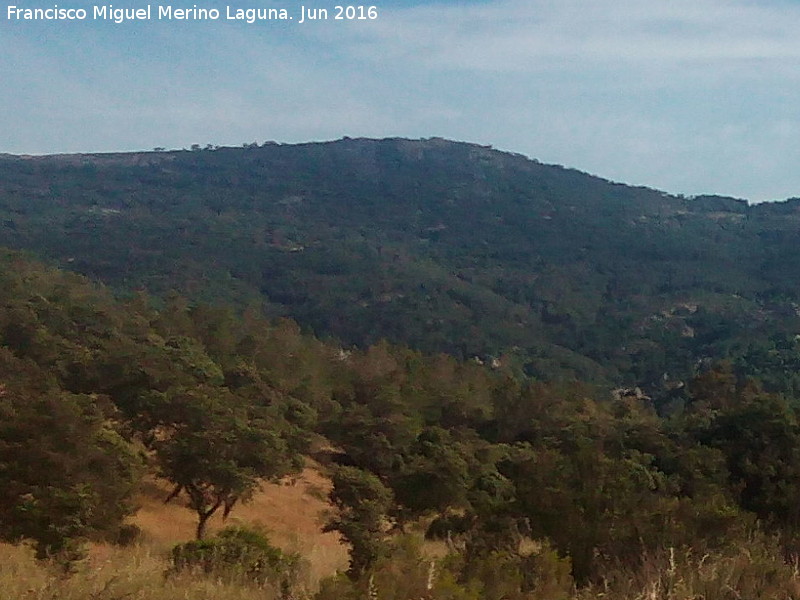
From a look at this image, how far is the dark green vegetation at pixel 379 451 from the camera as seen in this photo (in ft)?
20.4

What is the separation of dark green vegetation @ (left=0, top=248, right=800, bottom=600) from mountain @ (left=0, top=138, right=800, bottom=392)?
1492 inches

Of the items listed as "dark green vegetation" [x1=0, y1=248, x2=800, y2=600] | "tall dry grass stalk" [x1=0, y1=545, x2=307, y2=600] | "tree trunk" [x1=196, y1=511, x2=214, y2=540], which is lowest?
"tree trunk" [x1=196, y1=511, x2=214, y2=540]

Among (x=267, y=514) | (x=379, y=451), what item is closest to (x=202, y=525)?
(x=267, y=514)

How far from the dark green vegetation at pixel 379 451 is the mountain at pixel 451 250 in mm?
37898

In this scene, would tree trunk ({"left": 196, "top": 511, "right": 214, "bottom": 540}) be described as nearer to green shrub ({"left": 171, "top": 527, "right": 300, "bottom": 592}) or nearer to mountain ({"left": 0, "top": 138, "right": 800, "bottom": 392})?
green shrub ({"left": 171, "top": 527, "right": 300, "bottom": 592})

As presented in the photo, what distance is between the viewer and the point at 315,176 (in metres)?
184

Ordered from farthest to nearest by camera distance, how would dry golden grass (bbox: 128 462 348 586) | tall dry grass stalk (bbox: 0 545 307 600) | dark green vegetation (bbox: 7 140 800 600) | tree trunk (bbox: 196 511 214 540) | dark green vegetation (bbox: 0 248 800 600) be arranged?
dry golden grass (bbox: 128 462 348 586), tree trunk (bbox: 196 511 214 540), dark green vegetation (bbox: 7 140 800 600), dark green vegetation (bbox: 0 248 800 600), tall dry grass stalk (bbox: 0 545 307 600)

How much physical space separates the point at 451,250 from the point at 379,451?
11444 centimetres

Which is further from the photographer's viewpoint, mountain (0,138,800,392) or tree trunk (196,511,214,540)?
mountain (0,138,800,392)

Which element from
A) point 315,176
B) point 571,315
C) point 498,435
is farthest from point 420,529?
point 315,176

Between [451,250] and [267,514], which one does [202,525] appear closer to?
[267,514]

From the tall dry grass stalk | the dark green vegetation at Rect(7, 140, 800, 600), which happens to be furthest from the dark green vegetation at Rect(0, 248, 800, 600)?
the tall dry grass stalk

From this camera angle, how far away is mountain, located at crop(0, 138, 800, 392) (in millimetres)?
86062

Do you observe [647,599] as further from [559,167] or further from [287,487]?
[559,167]
